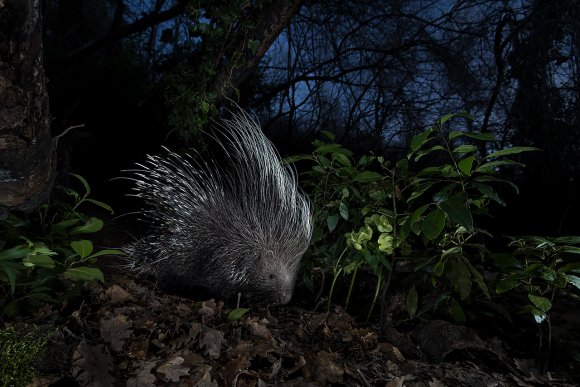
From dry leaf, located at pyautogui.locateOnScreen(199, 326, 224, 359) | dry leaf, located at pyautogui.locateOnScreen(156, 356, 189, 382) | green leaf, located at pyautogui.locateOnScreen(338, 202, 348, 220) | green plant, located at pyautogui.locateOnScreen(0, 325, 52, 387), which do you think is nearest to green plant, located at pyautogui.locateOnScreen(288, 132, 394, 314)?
green leaf, located at pyautogui.locateOnScreen(338, 202, 348, 220)

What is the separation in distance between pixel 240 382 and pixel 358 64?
5065mm

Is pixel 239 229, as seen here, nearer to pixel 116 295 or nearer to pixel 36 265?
pixel 116 295

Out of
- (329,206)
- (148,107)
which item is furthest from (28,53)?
(148,107)

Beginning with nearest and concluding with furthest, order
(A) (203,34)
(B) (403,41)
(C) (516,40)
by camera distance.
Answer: (A) (203,34) < (C) (516,40) < (B) (403,41)

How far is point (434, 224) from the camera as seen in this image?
1379 millimetres

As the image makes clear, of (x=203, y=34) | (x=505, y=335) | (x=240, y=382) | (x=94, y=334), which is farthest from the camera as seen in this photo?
(x=203, y=34)

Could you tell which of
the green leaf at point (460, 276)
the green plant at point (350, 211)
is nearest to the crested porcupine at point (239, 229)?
the green plant at point (350, 211)

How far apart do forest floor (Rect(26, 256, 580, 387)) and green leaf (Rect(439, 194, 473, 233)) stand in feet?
1.76

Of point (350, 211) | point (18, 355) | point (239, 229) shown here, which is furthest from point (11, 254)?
point (350, 211)

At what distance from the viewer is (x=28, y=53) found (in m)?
1.02

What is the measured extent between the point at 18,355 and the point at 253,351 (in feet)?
2.19

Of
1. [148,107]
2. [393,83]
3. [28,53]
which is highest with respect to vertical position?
[393,83]

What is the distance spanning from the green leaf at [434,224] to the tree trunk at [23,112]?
51.7 inches

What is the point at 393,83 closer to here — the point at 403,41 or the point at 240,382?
the point at 403,41
